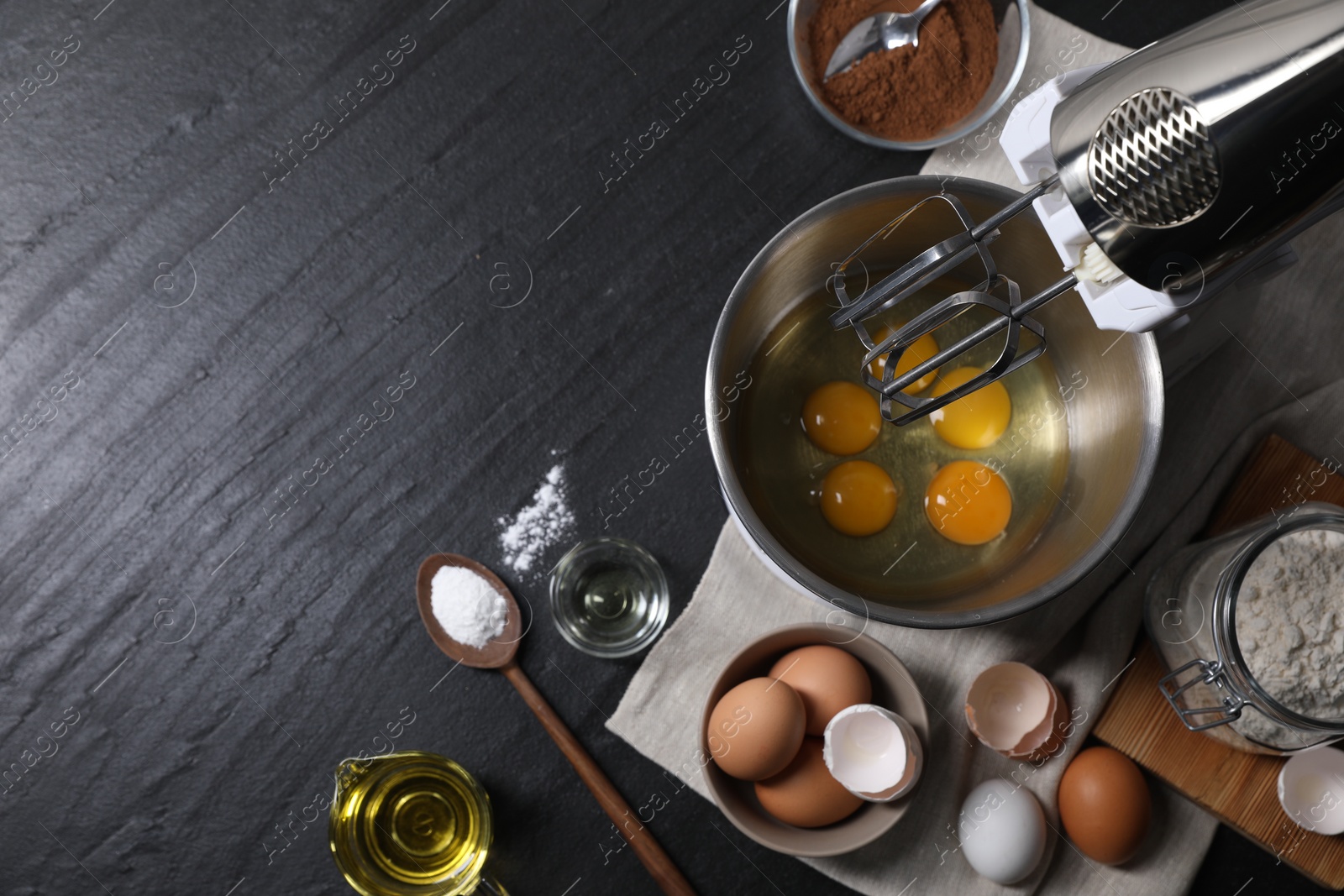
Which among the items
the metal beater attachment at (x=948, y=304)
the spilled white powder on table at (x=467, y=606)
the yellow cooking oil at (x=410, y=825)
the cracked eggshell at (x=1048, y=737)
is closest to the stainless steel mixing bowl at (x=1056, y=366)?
the metal beater attachment at (x=948, y=304)

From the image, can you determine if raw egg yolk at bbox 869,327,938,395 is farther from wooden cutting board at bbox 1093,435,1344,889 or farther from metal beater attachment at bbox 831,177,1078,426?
wooden cutting board at bbox 1093,435,1344,889

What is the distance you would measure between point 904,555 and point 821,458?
124mm

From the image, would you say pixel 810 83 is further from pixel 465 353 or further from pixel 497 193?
pixel 465 353

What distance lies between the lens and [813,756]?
82cm

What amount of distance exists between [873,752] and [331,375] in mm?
665

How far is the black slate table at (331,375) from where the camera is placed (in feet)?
3.05

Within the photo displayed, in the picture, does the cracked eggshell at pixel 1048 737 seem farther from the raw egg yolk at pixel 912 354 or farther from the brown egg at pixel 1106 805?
the raw egg yolk at pixel 912 354

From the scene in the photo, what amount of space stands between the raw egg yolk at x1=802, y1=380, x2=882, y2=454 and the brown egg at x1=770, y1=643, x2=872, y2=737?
20 centimetres

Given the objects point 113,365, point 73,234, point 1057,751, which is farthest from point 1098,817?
point 73,234

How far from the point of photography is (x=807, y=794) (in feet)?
2.67

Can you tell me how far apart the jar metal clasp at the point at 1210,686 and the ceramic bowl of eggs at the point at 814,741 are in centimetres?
23

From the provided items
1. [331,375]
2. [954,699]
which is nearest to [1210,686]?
[954,699]

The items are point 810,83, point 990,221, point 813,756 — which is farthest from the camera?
point 810,83

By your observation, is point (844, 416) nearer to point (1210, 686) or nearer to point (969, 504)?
point (969, 504)
